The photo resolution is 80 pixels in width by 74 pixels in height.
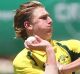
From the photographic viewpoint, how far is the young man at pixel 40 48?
265cm

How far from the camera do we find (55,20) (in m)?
4.45

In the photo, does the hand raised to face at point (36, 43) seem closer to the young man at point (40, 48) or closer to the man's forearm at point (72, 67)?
the young man at point (40, 48)

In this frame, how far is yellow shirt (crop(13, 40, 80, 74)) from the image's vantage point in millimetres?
2787

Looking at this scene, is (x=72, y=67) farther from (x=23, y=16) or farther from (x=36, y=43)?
(x=23, y=16)

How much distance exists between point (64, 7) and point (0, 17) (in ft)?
2.07

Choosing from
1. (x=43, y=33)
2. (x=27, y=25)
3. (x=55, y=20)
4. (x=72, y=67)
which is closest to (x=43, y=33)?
(x=43, y=33)

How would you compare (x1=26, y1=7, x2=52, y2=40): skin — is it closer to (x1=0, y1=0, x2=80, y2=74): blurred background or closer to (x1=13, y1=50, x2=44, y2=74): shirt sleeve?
(x1=13, y1=50, x2=44, y2=74): shirt sleeve

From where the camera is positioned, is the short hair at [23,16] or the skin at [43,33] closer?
the skin at [43,33]

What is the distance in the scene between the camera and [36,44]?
264cm

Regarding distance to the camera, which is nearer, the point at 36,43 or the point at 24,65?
the point at 36,43

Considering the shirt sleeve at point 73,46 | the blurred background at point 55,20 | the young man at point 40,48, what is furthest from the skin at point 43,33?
the blurred background at point 55,20

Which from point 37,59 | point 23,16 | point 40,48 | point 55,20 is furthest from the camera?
point 55,20

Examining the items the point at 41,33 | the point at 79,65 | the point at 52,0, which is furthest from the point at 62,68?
the point at 52,0

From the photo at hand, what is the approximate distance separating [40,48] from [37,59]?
0.54 feet
